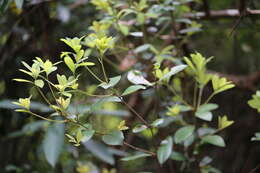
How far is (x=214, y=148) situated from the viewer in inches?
53.0

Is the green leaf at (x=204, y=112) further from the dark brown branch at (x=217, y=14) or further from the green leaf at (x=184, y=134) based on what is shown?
the dark brown branch at (x=217, y=14)

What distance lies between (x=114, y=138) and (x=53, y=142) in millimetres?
533

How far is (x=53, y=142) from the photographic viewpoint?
107 centimetres

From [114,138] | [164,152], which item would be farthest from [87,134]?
[164,152]

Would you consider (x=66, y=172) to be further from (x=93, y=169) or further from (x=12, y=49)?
(x=12, y=49)

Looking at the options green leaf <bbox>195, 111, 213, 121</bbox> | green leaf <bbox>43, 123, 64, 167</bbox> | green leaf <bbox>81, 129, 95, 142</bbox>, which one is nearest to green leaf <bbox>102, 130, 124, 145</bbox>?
green leaf <bbox>81, 129, 95, 142</bbox>

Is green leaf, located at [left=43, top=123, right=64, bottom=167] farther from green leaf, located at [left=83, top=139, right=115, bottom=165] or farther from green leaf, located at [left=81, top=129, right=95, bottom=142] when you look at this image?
green leaf, located at [left=81, top=129, right=95, bottom=142]

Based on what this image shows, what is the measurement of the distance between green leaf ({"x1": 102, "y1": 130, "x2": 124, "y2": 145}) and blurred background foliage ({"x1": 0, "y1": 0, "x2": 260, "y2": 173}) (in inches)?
20.3

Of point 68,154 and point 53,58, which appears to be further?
point 68,154

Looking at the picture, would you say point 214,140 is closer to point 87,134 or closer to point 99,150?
point 87,134

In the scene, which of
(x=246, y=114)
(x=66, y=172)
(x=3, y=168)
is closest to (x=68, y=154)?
(x=66, y=172)

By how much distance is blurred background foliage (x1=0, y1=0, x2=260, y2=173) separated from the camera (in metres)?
1.17

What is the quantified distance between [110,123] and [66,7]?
1.89 ft

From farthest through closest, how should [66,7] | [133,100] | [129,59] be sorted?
1. [133,100]
2. [66,7]
3. [129,59]
